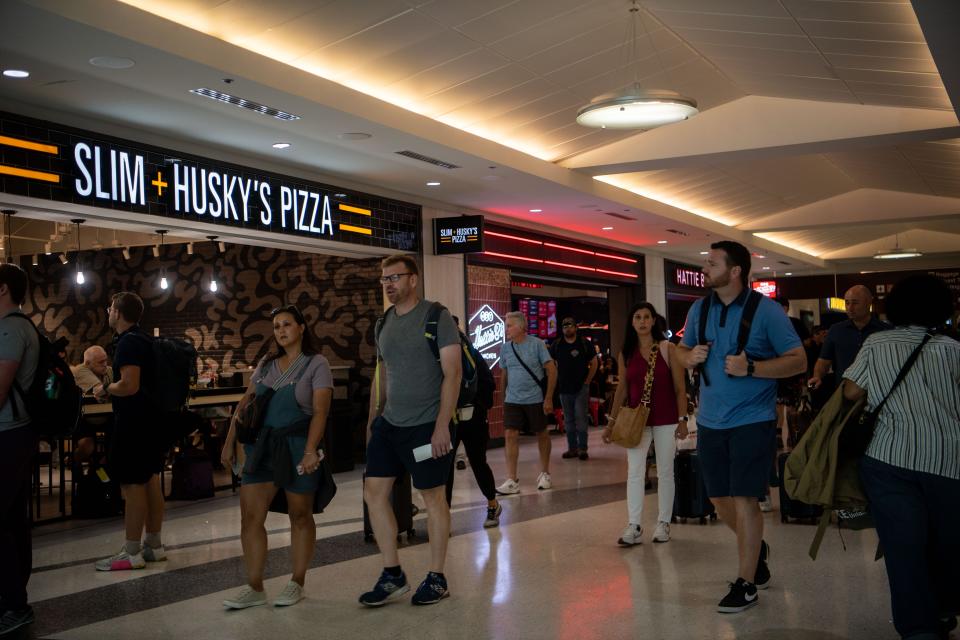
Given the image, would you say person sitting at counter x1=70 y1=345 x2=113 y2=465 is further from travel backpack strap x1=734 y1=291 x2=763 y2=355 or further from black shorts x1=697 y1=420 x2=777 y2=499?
travel backpack strap x1=734 y1=291 x2=763 y2=355

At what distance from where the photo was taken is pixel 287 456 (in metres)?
4.38

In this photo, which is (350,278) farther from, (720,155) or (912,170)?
(912,170)

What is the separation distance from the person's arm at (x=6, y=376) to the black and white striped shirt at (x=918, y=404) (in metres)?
3.65

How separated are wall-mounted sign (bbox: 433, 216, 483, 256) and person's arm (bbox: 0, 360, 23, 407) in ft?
24.8

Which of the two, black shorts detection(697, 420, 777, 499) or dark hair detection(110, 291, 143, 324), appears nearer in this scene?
black shorts detection(697, 420, 777, 499)

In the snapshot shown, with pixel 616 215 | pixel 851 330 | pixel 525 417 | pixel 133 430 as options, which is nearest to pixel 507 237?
pixel 616 215

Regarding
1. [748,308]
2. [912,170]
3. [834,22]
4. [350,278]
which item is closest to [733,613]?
[748,308]

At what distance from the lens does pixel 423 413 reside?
4391mm

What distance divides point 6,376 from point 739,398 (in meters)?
3.34

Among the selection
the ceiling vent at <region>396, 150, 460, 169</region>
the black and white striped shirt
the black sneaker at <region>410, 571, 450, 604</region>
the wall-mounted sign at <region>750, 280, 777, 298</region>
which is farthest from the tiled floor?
the wall-mounted sign at <region>750, 280, 777, 298</region>

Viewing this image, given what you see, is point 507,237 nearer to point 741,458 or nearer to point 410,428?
point 410,428

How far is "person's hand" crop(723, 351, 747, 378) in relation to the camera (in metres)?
4.11

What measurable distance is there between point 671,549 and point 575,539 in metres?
0.66

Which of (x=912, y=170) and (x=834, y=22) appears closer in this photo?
(x=834, y=22)
